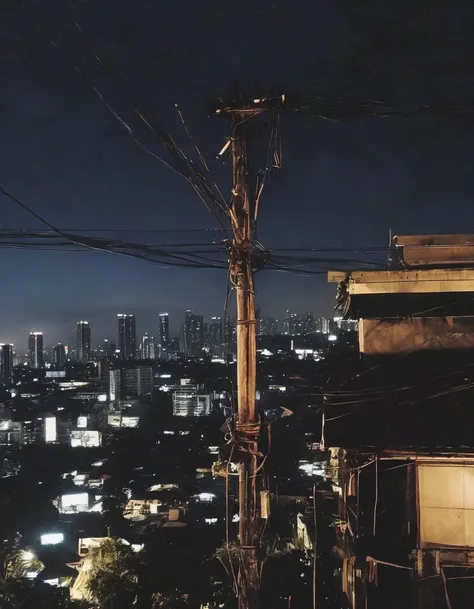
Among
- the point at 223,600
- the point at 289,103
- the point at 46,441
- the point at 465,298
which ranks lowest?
the point at 46,441

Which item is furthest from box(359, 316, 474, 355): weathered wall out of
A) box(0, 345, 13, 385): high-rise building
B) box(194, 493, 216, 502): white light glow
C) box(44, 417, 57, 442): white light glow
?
box(0, 345, 13, 385): high-rise building

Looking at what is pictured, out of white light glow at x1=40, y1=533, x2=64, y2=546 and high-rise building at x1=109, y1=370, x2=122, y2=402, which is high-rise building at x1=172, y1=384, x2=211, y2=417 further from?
white light glow at x1=40, y1=533, x2=64, y2=546

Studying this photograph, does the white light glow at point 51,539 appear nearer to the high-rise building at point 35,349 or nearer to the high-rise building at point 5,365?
the high-rise building at point 5,365

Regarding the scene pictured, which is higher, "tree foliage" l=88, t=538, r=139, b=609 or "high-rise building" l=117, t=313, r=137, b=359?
"high-rise building" l=117, t=313, r=137, b=359

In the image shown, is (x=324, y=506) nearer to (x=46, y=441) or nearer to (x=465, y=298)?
(x=465, y=298)

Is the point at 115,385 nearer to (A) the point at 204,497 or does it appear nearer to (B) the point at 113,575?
(A) the point at 204,497

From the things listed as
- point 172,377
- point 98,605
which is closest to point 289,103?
point 98,605

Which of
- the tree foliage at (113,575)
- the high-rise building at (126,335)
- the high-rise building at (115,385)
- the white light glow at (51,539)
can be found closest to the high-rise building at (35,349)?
the high-rise building at (126,335)
